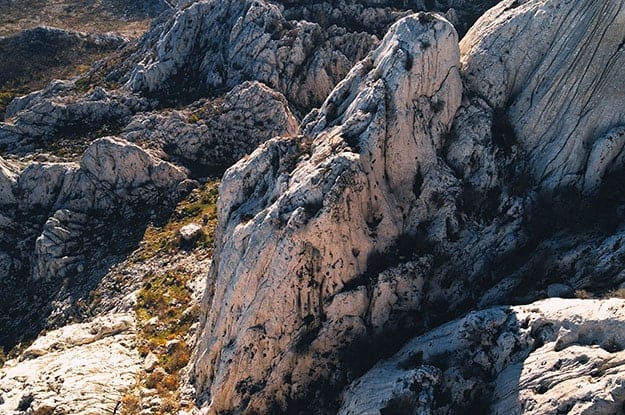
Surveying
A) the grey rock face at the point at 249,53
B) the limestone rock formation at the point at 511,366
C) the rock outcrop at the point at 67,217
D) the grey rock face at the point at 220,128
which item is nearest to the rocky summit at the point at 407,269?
the limestone rock formation at the point at 511,366

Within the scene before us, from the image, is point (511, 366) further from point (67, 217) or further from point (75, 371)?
point (67, 217)

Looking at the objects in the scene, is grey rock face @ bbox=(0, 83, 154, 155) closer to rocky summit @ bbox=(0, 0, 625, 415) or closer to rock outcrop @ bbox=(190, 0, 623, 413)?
rocky summit @ bbox=(0, 0, 625, 415)

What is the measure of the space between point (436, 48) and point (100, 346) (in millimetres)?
30052

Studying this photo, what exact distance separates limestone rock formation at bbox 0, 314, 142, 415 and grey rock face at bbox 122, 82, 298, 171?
24.2m

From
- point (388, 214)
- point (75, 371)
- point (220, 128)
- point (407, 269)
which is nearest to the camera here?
point (407, 269)

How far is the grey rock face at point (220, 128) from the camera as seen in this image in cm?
5888

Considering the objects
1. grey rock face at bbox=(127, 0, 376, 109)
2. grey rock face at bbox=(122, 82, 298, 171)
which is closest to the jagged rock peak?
grey rock face at bbox=(122, 82, 298, 171)

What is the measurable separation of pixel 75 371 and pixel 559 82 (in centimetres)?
3455

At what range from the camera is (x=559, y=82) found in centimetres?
3073

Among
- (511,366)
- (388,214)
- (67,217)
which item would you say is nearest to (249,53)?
(67,217)

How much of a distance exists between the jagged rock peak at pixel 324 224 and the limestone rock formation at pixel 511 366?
11.1ft

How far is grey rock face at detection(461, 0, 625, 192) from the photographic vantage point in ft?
94.9

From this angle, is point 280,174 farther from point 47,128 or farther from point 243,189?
point 47,128

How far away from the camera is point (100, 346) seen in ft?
119
